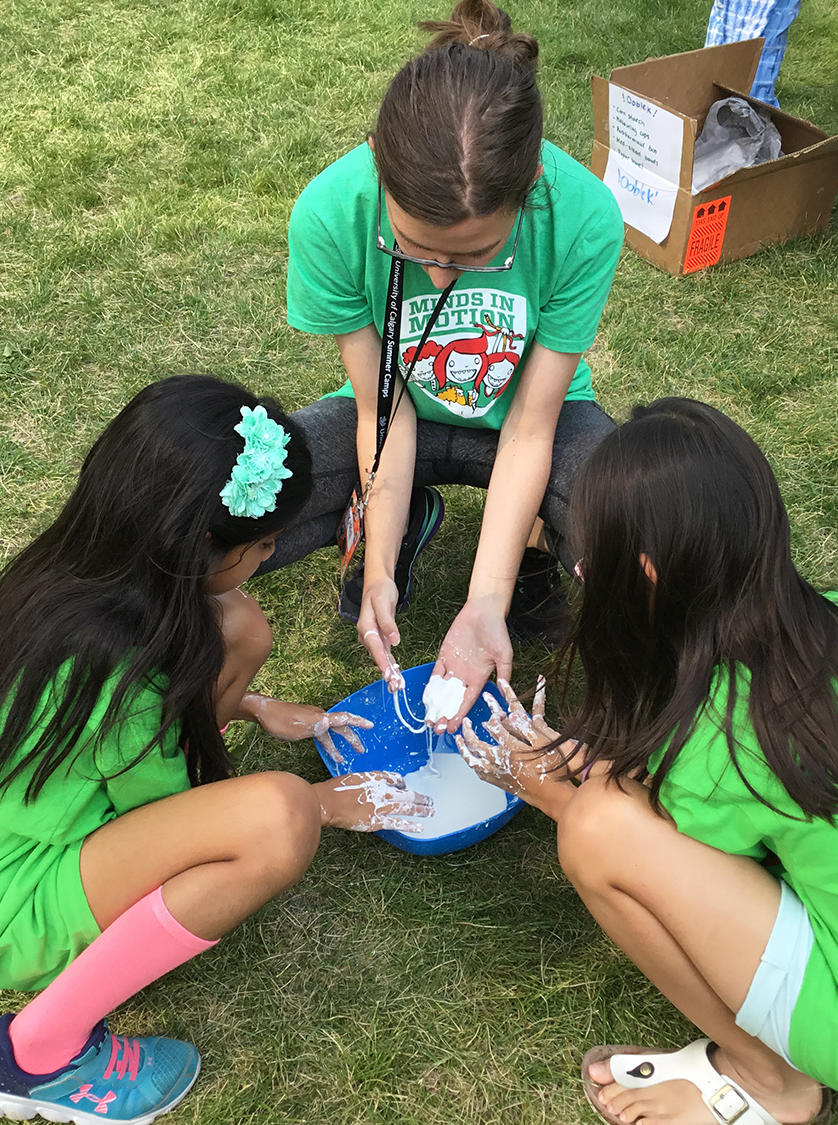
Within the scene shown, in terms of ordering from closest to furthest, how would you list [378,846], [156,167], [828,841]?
[828,841]
[378,846]
[156,167]

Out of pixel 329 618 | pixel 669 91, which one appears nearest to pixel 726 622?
pixel 329 618

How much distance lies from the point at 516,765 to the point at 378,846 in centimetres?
35

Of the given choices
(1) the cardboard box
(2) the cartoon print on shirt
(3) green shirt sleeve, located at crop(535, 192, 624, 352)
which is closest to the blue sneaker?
(2) the cartoon print on shirt

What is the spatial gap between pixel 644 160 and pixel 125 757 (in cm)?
252

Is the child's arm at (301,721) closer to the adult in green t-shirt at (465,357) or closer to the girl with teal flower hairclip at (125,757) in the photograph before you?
the adult in green t-shirt at (465,357)

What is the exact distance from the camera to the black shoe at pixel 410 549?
6.77ft

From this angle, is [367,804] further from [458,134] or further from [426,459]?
[458,134]

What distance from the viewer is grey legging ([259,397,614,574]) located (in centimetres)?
189

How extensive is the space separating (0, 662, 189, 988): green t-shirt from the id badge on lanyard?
0.62 meters

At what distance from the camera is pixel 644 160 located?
3.02 metres

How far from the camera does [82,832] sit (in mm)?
1399

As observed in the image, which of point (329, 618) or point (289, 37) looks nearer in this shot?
point (329, 618)

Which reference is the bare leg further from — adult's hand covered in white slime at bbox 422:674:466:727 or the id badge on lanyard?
the id badge on lanyard

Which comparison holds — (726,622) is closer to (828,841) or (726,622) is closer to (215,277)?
(828,841)
